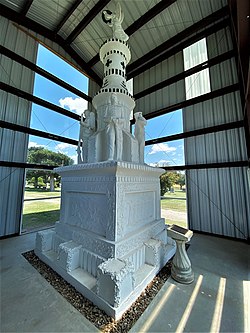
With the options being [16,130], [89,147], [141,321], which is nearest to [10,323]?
[141,321]

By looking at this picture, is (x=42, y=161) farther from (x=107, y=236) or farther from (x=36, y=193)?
(x=107, y=236)

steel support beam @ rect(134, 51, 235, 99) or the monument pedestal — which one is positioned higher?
steel support beam @ rect(134, 51, 235, 99)

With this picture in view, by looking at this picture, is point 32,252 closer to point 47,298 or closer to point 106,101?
point 47,298

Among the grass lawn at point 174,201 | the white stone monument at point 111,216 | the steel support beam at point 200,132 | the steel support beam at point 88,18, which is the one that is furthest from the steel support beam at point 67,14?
the grass lawn at point 174,201

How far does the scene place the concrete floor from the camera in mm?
1737

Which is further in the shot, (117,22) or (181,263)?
(117,22)

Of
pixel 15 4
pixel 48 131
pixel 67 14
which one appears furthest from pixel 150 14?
pixel 48 131

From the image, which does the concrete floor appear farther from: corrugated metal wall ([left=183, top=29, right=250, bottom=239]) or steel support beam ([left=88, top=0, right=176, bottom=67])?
steel support beam ([left=88, top=0, right=176, bottom=67])

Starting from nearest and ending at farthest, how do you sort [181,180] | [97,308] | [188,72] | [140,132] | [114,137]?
[97,308] < [114,137] < [140,132] < [188,72] < [181,180]

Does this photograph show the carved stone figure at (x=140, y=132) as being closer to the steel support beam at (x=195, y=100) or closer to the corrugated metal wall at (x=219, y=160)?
the corrugated metal wall at (x=219, y=160)

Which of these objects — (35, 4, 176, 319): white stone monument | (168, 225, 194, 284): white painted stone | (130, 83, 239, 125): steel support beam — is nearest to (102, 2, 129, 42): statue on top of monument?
(35, 4, 176, 319): white stone monument

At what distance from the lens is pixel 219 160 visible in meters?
5.46

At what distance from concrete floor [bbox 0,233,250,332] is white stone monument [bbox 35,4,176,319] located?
311 millimetres

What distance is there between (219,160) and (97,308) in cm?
586
